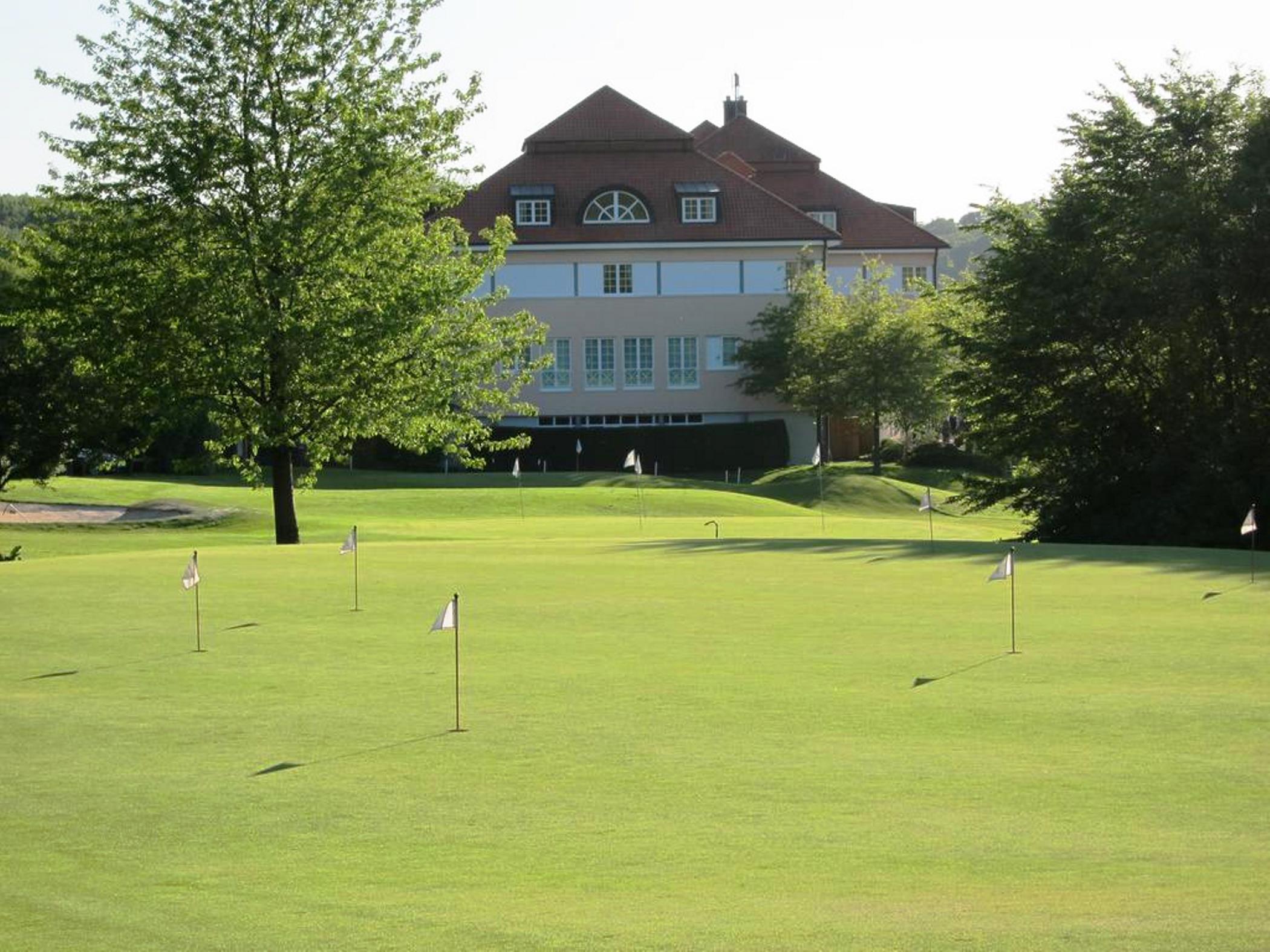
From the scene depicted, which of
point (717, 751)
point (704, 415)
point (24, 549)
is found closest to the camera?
point (717, 751)

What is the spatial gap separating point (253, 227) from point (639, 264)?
1847 inches

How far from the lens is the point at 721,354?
269 ft

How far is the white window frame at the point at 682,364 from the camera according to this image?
3211 inches

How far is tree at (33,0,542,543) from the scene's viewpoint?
3425cm

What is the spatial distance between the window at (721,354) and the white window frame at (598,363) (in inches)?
174

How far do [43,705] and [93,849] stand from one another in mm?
4931

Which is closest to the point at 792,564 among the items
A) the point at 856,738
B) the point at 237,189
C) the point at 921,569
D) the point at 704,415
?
the point at 921,569

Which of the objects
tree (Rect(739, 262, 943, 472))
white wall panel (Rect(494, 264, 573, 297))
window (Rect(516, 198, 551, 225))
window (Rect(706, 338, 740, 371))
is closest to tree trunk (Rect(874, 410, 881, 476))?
tree (Rect(739, 262, 943, 472))

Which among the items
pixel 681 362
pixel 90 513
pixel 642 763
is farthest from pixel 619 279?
pixel 642 763

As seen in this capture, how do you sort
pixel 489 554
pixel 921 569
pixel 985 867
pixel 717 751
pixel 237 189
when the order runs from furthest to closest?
pixel 237 189, pixel 489 554, pixel 921 569, pixel 717 751, pixel 985 867

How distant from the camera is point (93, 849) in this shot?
9508 millimetres

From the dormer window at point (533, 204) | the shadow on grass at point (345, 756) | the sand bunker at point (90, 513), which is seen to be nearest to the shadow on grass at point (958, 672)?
the shadow on grass at point (345, 756)

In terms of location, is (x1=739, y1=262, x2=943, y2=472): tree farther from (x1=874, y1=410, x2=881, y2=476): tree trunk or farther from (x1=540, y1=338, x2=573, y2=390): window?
(x1=540, y1=338, x2=573, y2=390): window

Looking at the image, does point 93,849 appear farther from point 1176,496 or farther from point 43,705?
point 1176,496
